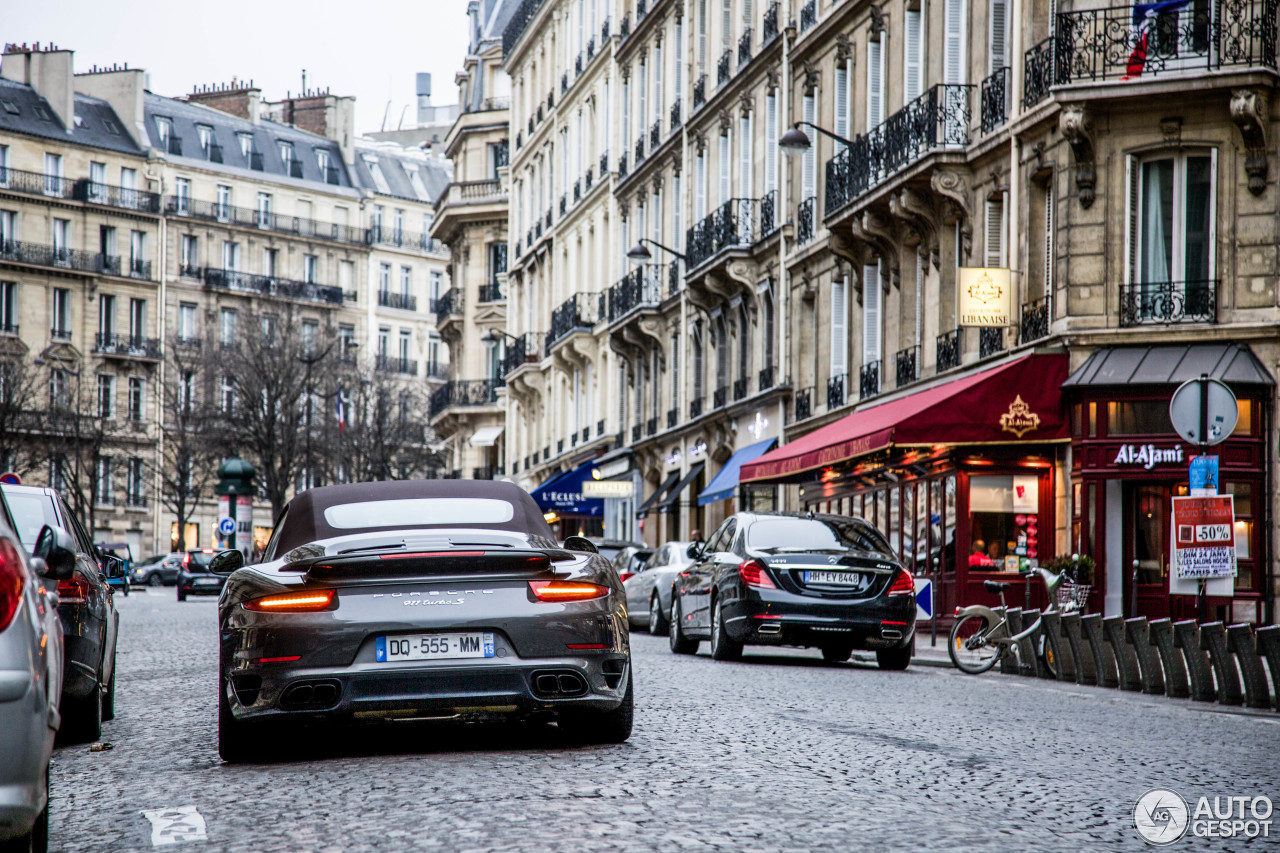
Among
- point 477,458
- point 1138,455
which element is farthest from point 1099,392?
point 477,458

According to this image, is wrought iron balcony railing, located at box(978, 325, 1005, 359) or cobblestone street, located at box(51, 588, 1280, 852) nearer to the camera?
cobblestone street, located at box(51, 588, 1280, 852)

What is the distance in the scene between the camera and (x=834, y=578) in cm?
1833

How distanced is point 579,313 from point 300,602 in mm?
50877

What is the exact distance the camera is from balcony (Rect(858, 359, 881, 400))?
33.8 metres

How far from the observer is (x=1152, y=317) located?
25953mm

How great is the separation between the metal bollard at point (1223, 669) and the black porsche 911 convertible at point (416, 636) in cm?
735

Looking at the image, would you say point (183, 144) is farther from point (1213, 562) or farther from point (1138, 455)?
point (1213, 562)

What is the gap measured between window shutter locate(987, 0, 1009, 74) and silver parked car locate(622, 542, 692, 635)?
8909mm

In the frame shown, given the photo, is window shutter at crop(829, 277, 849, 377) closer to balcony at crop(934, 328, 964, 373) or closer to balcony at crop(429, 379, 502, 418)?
balcony at crop(934, 328, 964, 373)

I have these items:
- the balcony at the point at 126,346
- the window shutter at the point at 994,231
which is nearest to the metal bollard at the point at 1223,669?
the window shutter at the point at 994,231

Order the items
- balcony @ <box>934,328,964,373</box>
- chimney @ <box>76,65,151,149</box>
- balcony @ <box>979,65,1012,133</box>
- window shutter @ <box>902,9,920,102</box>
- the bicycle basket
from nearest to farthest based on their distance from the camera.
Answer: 1. the bicycle basket
2. balcony @ <box>979,65,1012,133</box>
3. balcony @ <box>934,328,964,373</box>
4. window shutter @ <box>902,9,920,102</box>
5. chimney @ <box>76,65,151,149</box>

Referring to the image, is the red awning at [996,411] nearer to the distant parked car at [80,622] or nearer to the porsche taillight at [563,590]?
the distant parked car at [80,622]

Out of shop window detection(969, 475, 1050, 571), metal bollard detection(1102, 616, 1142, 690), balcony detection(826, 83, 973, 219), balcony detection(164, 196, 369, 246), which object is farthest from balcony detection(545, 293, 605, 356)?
metal bollard detection(1102, 616, 1142, 690)

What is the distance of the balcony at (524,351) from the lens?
67.1 meters
